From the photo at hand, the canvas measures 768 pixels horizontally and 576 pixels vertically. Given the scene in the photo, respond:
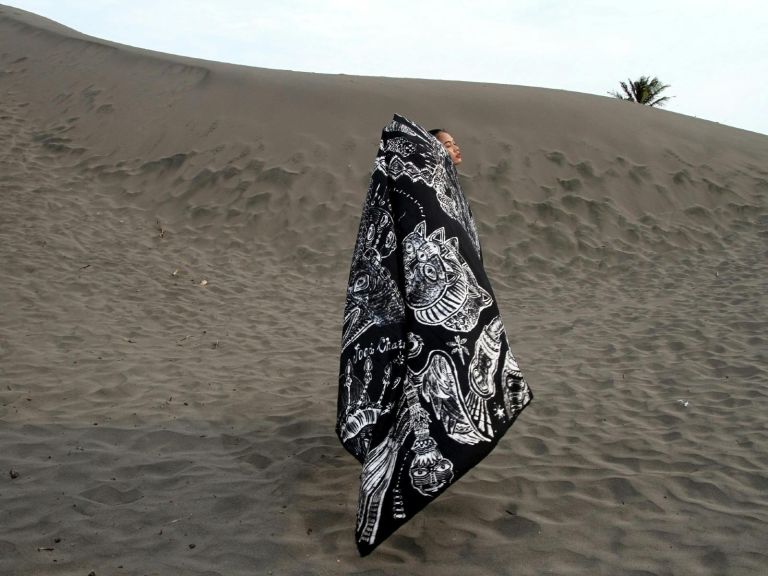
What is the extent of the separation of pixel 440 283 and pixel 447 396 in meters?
0.46

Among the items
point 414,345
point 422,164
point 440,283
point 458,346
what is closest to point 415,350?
point 414,345

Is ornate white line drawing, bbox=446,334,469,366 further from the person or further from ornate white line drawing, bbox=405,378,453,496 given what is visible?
the person

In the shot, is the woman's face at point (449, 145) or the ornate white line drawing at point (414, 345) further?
the woman's face at point (449, 145)

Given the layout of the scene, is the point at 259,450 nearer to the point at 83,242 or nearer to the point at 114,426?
the point at 114,426

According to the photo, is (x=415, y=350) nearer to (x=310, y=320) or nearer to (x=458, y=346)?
(x=458, y=346)

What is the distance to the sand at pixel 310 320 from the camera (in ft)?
10.6

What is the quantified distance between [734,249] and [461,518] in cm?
739

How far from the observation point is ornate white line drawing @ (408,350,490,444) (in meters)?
2.91

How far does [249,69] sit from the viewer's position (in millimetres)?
13859

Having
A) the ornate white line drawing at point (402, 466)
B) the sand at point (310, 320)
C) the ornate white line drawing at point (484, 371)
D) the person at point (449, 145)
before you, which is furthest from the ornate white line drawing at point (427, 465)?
the person at point (449, 145)

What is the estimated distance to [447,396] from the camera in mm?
2953

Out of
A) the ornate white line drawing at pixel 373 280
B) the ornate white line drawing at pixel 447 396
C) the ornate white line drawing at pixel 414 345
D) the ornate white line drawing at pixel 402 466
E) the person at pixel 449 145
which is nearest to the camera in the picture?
the ornate white line drawing at pixel 402 466

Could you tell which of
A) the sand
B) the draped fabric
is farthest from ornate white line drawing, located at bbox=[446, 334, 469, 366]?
the sand

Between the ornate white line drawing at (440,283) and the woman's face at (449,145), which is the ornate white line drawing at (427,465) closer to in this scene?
the ornate white line drawing at (440,283)
